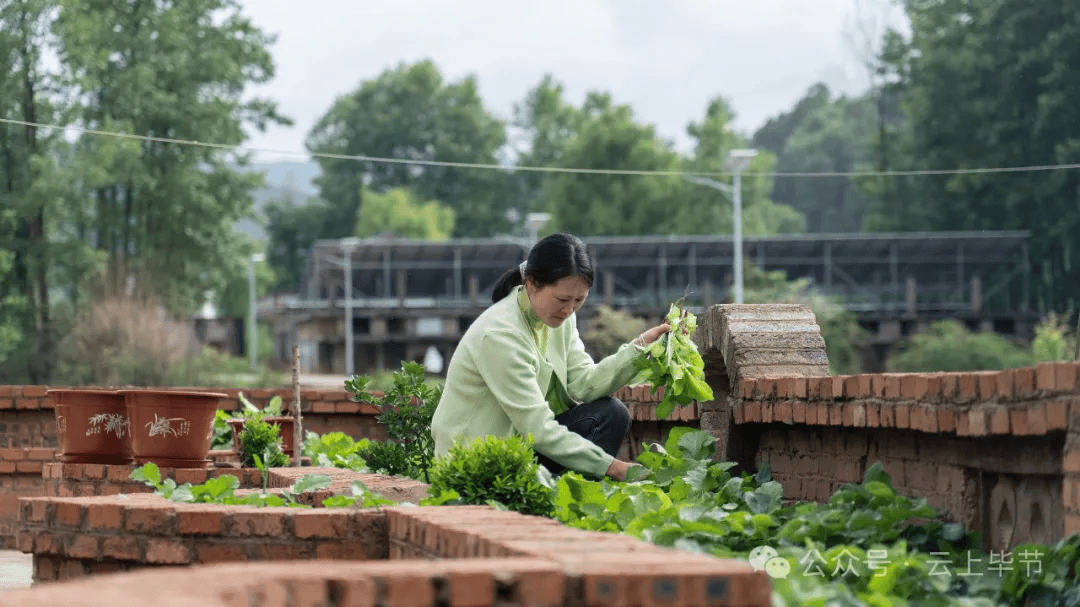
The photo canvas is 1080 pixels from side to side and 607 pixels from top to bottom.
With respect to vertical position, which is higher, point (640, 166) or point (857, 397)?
point (640, 166)

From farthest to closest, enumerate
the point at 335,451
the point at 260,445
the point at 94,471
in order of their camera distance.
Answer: the point at 335,451 → the point at 260,445 → the point at 94,471

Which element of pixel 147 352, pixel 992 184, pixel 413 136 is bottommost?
pixel 147 352

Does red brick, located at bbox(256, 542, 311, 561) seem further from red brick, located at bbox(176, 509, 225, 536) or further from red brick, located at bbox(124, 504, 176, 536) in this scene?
red brick, located at bbox(124, 504, 176, 536)

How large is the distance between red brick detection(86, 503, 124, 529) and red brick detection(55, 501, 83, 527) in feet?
0.17

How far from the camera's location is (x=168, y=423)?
7.23m

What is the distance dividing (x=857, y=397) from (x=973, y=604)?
1.84 metres

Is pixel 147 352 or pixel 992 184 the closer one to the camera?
pixel 147 352

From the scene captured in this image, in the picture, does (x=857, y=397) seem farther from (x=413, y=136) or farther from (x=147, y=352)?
(x=413, y=136)

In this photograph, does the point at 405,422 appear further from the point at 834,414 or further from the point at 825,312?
the point at 825,312

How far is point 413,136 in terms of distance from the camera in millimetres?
76562

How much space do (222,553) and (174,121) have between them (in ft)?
111

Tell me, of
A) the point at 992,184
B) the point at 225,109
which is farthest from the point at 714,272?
the point at 225,109

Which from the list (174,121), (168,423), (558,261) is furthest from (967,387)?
(174,121)

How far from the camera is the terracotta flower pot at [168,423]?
7.17m
